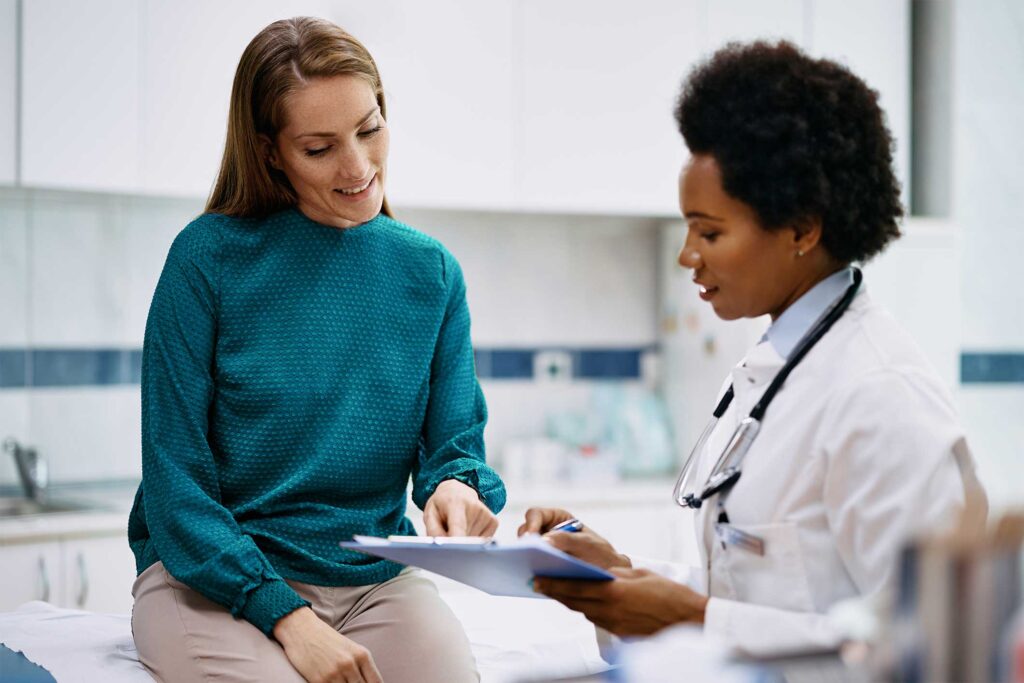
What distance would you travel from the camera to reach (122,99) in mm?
3164

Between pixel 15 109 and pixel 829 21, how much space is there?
266cm

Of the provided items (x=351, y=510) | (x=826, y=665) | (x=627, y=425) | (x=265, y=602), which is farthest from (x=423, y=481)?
(x=627, y=425)

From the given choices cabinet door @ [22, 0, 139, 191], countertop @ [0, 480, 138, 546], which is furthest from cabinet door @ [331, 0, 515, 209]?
countertop @ [0, 480, 138, 546]

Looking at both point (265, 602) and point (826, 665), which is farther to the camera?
point (265, 602)

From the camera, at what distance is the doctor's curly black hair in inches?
51.5

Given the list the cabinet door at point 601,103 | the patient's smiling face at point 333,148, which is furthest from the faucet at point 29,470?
the patient's smiling face at point 333,148

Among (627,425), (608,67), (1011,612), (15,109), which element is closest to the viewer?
(1011,612)

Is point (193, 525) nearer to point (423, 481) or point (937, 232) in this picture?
point (423, 481)

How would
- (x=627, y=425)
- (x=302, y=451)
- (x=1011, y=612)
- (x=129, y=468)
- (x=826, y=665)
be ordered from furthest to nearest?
(x=627, y=425), (x=129, y=468), (x=302, y=451), (x=826, y=665), (x=1011, y=612)

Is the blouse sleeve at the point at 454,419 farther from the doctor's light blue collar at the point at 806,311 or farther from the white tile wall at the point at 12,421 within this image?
the white tile wall at the point at 12,421

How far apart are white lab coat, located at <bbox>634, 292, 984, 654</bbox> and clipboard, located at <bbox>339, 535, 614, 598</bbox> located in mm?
180

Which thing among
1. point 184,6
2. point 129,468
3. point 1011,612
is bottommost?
point 129,468

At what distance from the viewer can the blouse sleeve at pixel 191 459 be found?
162cm

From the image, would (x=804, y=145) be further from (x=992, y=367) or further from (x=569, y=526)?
(x=992, y=367)
